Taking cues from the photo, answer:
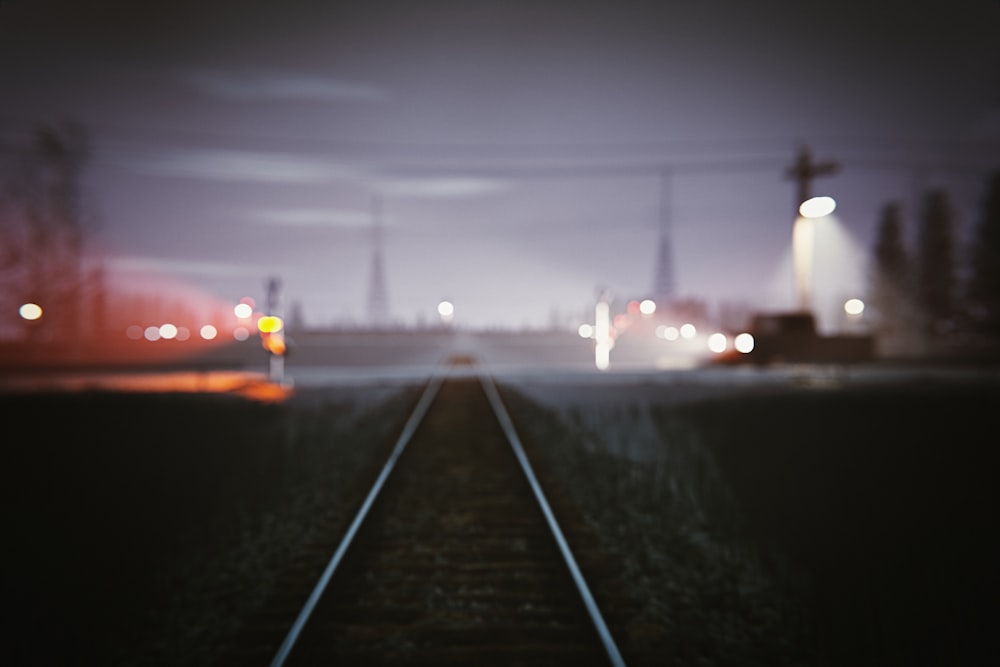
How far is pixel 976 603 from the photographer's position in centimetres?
496

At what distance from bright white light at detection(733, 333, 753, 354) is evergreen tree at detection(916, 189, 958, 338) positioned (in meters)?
34.5

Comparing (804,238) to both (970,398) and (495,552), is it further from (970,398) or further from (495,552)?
(495,552)

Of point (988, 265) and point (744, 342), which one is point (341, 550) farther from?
point (988, 265)

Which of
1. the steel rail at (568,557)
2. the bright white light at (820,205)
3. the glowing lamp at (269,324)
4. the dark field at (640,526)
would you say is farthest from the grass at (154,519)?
the bright white light at (820,205)

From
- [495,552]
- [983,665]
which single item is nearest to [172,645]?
[495,552]

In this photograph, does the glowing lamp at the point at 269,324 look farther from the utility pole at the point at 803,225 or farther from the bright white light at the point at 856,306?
the bright white light at the point at 856,306

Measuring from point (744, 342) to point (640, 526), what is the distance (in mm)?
21291

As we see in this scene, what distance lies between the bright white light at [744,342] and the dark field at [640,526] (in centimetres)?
1187

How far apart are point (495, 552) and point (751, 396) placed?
1430 cm

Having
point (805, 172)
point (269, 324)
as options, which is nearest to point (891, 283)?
point (805, 172)

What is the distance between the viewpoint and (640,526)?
6.55 metres

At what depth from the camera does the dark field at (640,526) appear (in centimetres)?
443

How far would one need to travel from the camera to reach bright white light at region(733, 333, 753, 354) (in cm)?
2531

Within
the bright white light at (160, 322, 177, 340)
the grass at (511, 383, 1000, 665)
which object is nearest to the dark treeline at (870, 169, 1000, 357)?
the grass at (511, 383, 1000, 665)
